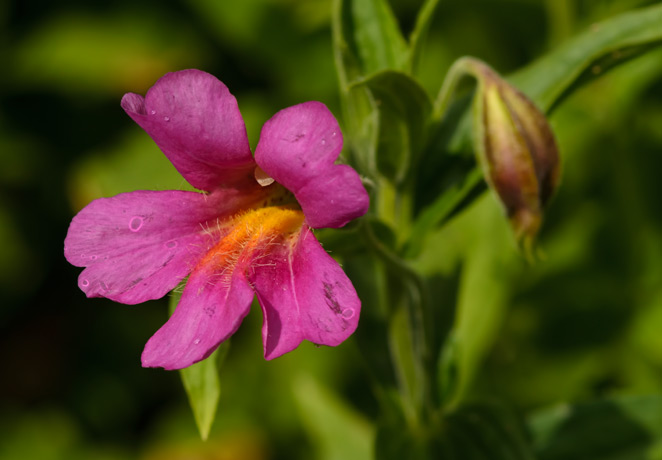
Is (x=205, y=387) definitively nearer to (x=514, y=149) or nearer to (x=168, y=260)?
(x=168, y=260)

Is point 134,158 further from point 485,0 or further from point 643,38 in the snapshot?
point 643,38

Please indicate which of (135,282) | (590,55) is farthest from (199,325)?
(590,55)

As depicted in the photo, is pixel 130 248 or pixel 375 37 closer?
pixel 130 248

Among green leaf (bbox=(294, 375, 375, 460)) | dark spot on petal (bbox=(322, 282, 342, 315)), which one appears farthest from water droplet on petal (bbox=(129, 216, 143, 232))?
green leaf (bbox=(294, 375, 375, 460))

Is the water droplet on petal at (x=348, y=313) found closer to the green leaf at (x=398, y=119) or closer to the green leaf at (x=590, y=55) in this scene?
the green leaf at (x=398, y=119)

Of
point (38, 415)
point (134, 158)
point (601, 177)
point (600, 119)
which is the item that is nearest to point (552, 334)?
point (601, 177)

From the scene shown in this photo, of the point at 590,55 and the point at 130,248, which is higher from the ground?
the point at 130,248
